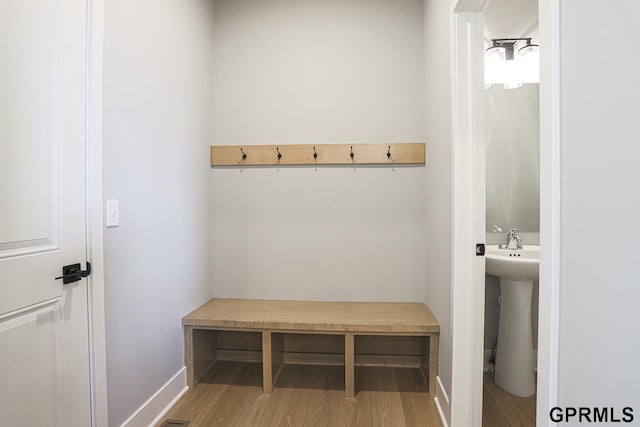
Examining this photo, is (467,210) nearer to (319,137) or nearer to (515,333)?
(515,333)

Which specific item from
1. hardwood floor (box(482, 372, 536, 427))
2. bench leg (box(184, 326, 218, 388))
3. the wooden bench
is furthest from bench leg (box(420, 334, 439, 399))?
bench leg (box(184, 326, 218, 388))

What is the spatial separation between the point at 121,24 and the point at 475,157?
5.97 ft

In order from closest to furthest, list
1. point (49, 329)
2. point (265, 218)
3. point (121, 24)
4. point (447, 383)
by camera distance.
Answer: point (49, 329) < point (121, 24) < point (447, 383) < point (265, 218)

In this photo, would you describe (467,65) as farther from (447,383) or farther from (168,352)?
(168,352)

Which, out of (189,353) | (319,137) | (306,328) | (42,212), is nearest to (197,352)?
(189,353)

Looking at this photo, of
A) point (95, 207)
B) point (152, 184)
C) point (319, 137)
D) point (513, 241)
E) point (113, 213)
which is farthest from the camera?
point (319, 137)

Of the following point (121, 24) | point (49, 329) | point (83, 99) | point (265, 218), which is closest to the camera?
point (49, 329)

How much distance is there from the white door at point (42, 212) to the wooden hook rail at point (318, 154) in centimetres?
117

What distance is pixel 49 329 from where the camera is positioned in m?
1.17

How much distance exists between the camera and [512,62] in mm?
2285

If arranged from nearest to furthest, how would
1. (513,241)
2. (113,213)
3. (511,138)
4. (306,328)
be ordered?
1. (113,213)
2. (306,328)
3. (513,241)
4. (511,138)

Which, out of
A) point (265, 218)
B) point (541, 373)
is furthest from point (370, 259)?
point (541, 373)

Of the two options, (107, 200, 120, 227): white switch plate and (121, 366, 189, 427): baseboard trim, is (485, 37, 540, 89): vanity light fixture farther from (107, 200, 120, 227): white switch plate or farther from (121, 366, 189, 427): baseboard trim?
(121, 366, 189, 427): baseboard trim
